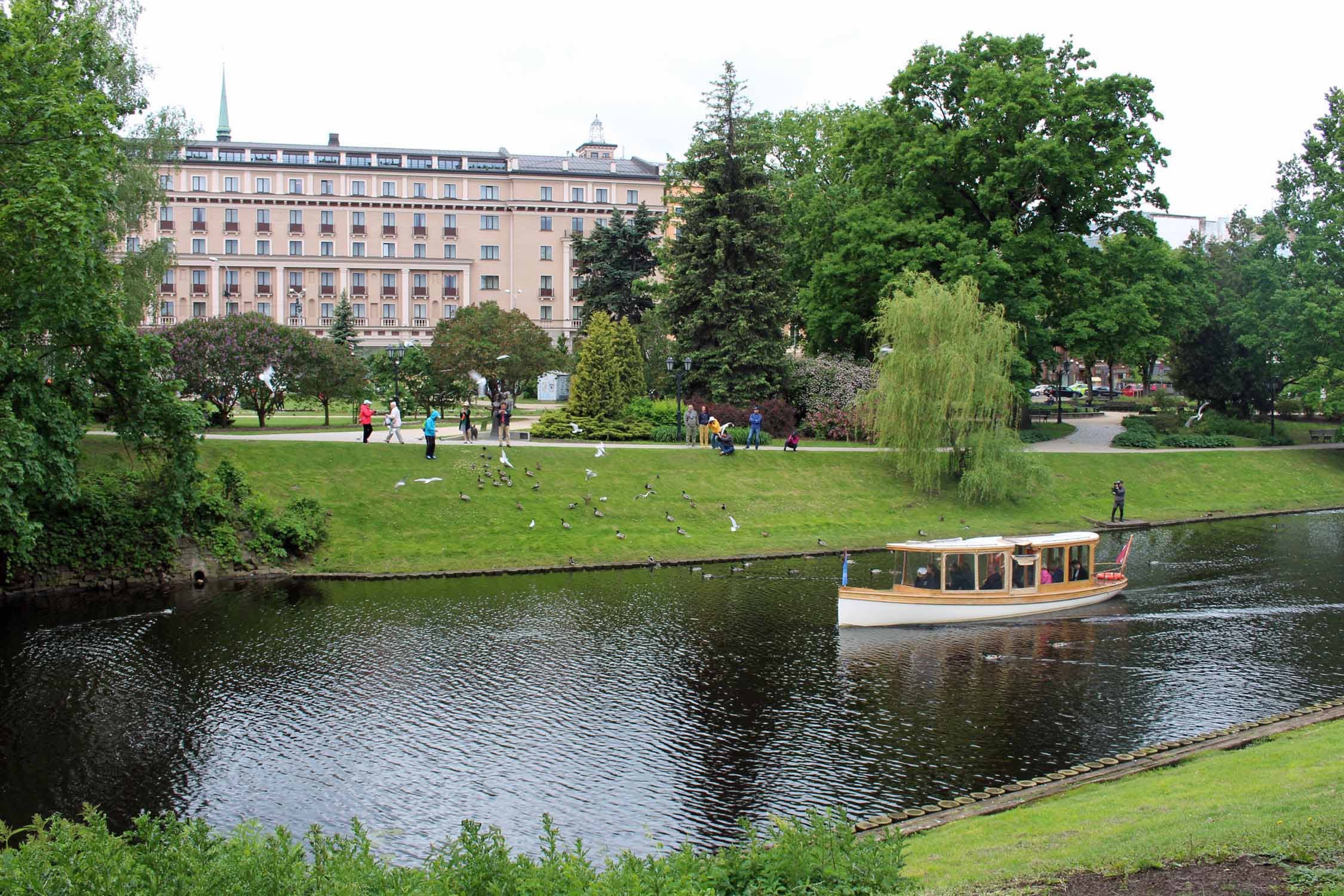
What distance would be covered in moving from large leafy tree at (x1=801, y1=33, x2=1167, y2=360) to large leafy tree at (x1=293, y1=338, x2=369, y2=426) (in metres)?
25.8

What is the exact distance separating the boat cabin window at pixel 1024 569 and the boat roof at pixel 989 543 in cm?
18

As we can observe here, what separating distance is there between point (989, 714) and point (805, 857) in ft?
36.4

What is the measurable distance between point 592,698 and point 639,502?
63.7 ft

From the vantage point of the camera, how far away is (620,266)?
8044cm

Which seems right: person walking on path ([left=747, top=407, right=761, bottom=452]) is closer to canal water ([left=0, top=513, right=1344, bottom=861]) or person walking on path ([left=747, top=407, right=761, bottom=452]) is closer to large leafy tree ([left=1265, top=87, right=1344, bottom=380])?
→ canal water ([left=0, top=513, right=1344, bottom=861])

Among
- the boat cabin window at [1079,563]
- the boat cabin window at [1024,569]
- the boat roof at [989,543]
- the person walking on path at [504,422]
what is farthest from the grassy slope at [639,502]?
the boat cabin window at [1024,569]

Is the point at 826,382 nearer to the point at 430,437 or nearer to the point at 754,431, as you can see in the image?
the point at 754,431

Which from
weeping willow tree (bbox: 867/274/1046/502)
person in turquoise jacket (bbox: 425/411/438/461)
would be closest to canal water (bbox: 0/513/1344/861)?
person in turquoise jacket (bbox: 425/411/438/461)

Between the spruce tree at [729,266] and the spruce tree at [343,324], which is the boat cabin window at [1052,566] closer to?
the spruce tree at [729,266]

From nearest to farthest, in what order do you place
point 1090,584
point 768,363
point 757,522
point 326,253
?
point 1090,584, point 757,522, point 768,363, point 326,253

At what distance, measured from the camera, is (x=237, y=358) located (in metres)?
47.8

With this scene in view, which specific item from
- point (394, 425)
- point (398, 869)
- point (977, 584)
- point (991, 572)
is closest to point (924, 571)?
point (977, 584)

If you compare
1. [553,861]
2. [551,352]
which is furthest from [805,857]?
[551,352]

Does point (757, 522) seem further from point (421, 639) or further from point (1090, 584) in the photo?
point (421, 639)
